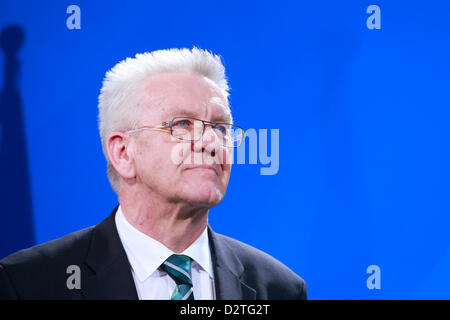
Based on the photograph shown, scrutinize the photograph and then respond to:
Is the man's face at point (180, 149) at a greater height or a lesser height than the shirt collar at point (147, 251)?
greater

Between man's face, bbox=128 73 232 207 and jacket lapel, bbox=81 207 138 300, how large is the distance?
0.22m

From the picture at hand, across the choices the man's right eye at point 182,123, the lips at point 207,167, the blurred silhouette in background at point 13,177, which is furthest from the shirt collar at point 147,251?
the blurred silhouette in background at point 13,177

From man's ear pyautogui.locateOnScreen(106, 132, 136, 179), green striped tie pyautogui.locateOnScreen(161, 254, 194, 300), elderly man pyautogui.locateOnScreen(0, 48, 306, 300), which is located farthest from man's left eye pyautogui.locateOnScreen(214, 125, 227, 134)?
green striped tie pyautogui.locateOnScreen(161, 254, 194, 300)

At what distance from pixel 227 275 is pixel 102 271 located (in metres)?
0.40

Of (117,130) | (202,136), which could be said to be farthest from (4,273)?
(202,136)

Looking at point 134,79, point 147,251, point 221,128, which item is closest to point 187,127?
point 221,128

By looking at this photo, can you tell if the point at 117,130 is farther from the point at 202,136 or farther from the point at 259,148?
the point at 259,148

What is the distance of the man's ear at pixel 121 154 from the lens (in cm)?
191

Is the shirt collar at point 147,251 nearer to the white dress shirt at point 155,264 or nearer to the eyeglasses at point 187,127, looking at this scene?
the white dress shirt at point 155,264

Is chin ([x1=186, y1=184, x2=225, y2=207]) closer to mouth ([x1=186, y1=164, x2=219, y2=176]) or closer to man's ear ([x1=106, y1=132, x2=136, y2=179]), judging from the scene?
mouth ([x1=186, y1=164, x2=219, y2=176])

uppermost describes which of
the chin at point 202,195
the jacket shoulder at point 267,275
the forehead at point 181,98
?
the forehead at point 181,98

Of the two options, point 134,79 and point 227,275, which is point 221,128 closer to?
point 134,79

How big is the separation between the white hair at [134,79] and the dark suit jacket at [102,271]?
0.82 ft

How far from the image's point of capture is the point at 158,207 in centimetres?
187
